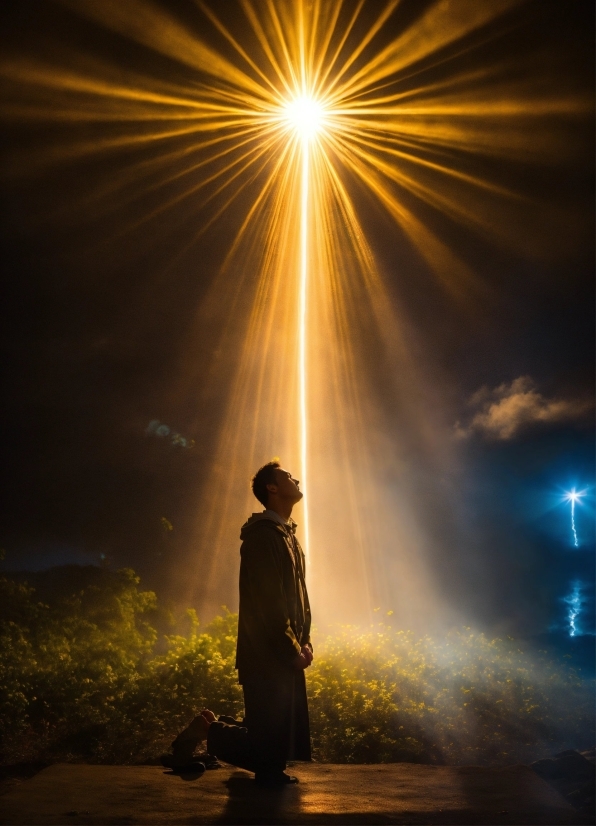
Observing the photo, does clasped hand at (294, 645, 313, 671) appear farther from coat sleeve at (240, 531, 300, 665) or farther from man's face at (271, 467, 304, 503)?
man's face at (271, 467, 304, 503)

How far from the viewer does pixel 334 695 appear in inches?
210

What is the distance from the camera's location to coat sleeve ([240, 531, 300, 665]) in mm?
3416

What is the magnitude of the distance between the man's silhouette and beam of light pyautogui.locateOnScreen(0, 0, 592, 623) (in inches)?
174

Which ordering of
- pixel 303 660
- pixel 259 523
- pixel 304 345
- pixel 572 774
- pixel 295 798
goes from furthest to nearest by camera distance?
pixel 304 345, pixel 572 774, pixel 259 523, pixel 303 660, pixel 295 798

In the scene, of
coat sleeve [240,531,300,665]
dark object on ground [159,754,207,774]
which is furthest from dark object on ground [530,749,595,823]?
dark object on ground [159,754,207,774]

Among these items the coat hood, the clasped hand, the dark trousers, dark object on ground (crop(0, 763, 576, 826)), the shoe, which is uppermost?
the coat hood

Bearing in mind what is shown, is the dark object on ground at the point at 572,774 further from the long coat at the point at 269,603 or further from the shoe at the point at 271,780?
the long coat at the point at 269,603

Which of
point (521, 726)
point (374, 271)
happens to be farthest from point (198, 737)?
point (374, 271)

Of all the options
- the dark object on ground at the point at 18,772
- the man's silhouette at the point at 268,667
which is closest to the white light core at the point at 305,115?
the man's silhouette at the point at 268,667

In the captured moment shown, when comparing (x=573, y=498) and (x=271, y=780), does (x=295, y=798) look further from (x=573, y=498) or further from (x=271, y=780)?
(x=573, y=498)

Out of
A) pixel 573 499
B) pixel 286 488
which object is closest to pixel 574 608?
pixel 573 499

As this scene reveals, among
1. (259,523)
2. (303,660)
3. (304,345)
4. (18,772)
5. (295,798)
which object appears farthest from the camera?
(304,345)

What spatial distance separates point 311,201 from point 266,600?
241 inches

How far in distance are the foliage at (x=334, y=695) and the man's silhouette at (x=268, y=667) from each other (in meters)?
1.33
